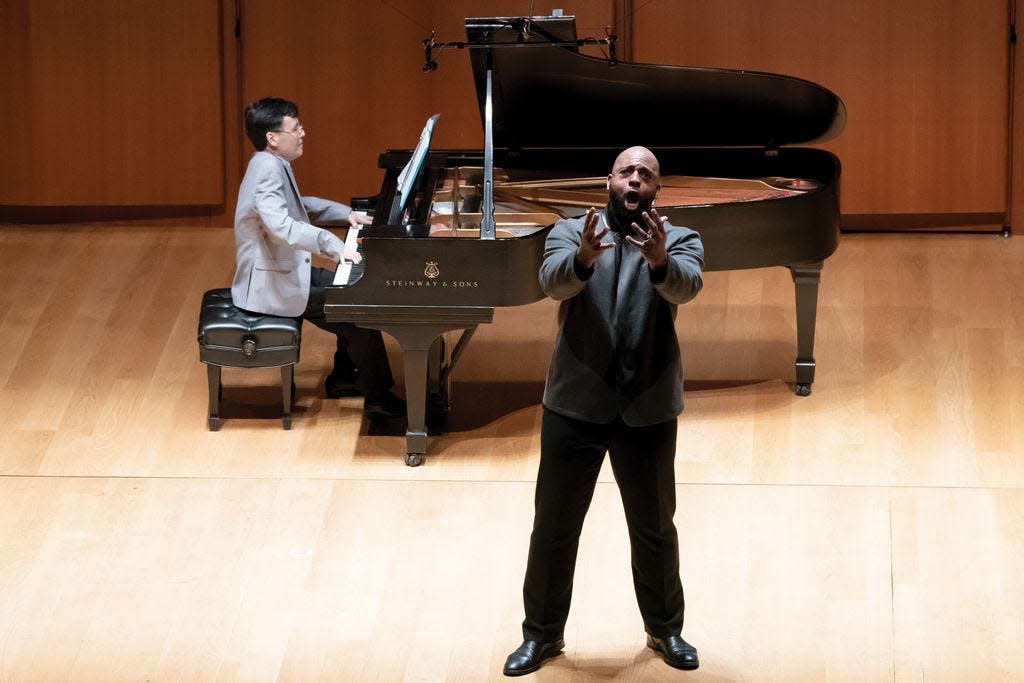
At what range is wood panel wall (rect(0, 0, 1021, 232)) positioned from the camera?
25.4 ft

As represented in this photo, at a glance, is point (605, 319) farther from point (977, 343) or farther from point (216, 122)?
point (216, 122)

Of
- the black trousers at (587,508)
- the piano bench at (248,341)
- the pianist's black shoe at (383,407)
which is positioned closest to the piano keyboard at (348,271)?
the piano bench at (248,341)

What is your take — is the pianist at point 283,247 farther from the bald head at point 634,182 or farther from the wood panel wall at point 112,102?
the wood panel wall at point 112,102

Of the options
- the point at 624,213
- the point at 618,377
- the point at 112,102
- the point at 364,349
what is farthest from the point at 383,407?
the point at 112,102

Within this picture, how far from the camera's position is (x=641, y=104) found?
20.9 feet

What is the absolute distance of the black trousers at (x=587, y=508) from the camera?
4004 mm

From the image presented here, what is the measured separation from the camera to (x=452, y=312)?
5383 millimetres

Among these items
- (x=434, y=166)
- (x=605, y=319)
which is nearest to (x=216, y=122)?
(x=434, y=166)

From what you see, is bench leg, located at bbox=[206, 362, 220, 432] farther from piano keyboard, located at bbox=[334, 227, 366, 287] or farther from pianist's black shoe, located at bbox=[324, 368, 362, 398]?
piano keyboard, located at bbox=[334, 227, 366, 287]

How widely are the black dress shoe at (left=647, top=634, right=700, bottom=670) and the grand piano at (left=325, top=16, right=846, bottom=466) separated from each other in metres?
1.45

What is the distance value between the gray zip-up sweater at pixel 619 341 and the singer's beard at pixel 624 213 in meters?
0.04

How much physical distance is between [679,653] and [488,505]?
1141mm

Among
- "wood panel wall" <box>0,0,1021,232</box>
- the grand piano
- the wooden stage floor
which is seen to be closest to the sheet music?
the grand piano

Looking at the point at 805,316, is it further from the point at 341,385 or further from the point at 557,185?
the point at 341,385
